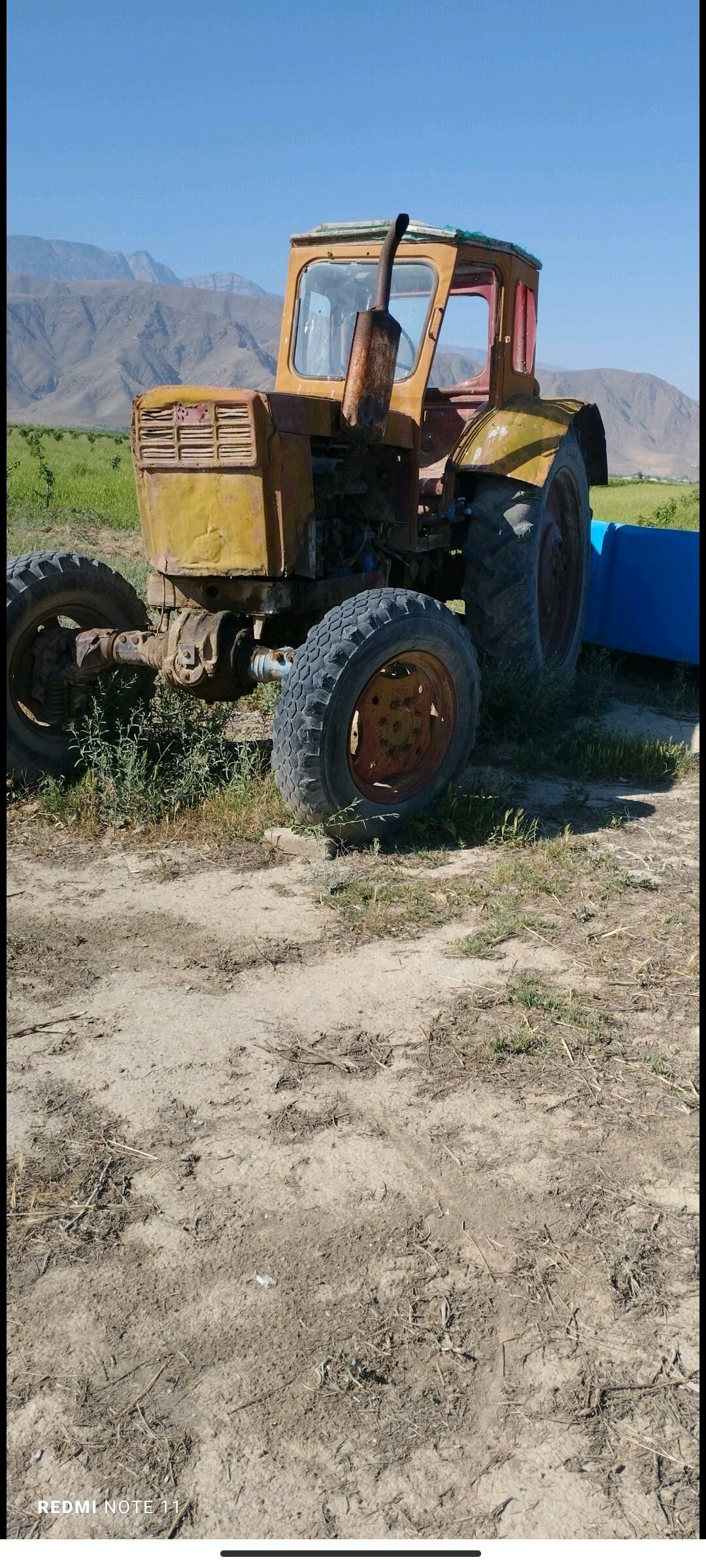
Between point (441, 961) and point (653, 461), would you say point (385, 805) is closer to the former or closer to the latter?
point (441, 961)

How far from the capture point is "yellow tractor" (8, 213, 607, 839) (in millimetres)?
4664

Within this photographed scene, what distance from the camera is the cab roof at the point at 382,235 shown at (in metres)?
5.82

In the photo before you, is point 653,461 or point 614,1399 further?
point 653,461

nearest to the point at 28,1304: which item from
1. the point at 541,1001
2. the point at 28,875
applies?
the point at 541,1001

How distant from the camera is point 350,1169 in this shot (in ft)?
8.61

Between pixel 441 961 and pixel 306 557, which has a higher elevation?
pixel 306 557

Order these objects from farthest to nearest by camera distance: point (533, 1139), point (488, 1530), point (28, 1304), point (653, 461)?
1. point (653, 461)
2. point (533, 1139)
3. point (28, 1304)
4. point (488, 1530)

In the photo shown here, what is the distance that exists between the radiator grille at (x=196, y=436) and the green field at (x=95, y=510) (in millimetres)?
4263

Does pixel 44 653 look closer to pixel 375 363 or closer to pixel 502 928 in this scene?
pixel 375 363

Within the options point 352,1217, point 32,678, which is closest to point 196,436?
point 32,678

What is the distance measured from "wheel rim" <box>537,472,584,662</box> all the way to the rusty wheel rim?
1.96 meters

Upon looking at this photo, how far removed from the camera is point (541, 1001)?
3.39 m

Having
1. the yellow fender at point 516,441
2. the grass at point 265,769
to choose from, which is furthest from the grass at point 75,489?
the grass at point 265,769

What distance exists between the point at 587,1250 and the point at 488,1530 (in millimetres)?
668
